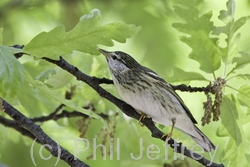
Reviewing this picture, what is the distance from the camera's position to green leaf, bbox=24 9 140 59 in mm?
1057

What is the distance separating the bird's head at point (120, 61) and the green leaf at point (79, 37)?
28.9 inches

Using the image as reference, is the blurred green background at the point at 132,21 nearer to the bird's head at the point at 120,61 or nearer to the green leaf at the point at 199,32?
the bird's head at the point at 120,61

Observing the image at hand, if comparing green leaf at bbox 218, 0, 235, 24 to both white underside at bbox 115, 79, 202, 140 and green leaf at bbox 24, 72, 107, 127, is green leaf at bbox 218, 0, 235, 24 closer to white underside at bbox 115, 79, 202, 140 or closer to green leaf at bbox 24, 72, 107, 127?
white underside at bbox 115, 79, 202, 140

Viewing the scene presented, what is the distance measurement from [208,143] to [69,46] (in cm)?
88

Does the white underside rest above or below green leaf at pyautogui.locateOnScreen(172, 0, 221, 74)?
below

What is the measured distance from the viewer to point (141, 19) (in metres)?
1.86

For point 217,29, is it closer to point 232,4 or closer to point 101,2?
point 232,4

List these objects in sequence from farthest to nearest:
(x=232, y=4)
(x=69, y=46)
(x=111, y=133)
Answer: (x=111, y=133) → (x=232, y=4) → (x=69, y=46)

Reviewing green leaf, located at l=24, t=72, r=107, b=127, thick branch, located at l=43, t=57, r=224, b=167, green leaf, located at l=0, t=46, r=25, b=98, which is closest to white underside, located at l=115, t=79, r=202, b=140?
thick branch, located at l=43, t=57, r=224, b=167

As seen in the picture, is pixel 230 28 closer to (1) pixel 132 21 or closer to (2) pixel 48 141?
(1) pixel 132 21

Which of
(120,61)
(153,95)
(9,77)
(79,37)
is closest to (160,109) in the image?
(153,95)

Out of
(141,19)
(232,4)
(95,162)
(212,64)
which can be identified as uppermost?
(141,19)

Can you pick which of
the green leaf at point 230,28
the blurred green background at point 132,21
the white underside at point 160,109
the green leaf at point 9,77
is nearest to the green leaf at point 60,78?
the white underside at point 160,109

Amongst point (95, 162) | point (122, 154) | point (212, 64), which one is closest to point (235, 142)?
point (212, 64)
